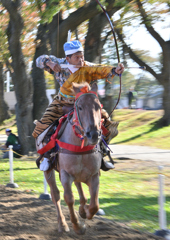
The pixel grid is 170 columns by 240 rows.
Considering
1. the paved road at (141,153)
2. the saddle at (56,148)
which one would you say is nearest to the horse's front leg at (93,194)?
the saddle at (56,148)

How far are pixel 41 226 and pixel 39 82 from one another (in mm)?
9770

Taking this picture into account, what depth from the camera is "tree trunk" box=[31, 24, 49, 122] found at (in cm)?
1422

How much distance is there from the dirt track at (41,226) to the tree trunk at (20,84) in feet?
21.7

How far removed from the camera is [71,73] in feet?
16.9

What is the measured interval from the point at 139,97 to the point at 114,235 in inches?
1165

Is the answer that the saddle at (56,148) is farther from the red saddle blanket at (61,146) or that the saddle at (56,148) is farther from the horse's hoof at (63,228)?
the horse's hoof at (63,228)

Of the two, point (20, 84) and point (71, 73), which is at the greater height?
point (71, 73)

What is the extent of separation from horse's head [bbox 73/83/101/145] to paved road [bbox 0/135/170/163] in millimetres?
8529

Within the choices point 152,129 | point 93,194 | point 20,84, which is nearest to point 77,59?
point 93,194

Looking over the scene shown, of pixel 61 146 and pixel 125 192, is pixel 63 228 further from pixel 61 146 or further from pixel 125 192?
pixel 125 192

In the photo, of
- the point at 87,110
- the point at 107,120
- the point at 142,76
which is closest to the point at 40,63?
the point at 107,120

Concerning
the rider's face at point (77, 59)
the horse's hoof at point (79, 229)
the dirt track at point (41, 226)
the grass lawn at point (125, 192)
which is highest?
the rider's face at point (77, 59)

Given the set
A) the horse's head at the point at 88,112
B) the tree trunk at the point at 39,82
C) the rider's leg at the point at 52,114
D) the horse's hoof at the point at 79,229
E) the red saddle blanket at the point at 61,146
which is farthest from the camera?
the tree trunk at the point at 39,82

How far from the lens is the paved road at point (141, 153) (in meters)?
12.7
